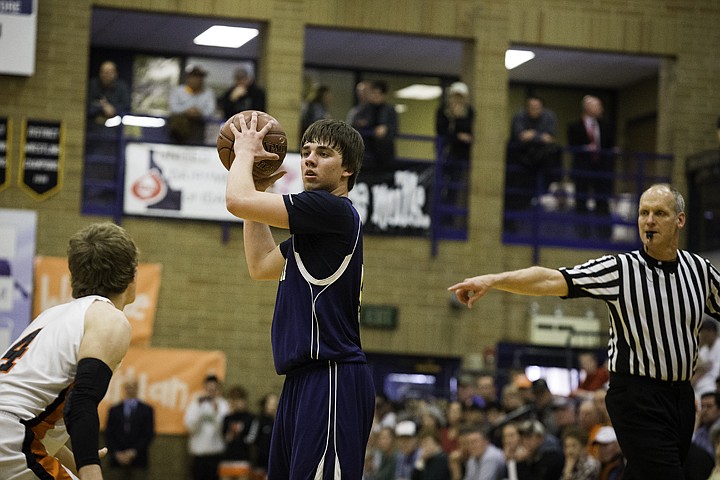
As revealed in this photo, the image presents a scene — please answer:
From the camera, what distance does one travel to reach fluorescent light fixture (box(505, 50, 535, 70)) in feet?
65.9

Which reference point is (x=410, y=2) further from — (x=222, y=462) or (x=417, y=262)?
(x=222, y=462)

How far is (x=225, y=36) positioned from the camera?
19688 mm

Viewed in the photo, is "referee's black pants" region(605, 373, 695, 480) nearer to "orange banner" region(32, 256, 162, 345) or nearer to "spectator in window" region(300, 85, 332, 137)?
"orange banner" region(32, 256, 162, 345)

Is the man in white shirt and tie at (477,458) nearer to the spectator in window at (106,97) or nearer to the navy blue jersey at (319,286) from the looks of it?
the spectator in window at (106,97)

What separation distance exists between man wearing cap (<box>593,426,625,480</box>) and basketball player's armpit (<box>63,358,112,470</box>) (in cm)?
703

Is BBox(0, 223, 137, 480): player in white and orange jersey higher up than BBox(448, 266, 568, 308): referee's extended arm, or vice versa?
BBox(448, 266, 568, 308): referee's extended arm

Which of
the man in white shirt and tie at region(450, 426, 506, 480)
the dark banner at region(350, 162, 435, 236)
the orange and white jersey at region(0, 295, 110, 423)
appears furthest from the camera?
the dark banner at region(350, 162, 435, 236)

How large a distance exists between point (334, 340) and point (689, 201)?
13.9 m

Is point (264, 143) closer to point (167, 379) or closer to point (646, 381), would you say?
point (646, 381)

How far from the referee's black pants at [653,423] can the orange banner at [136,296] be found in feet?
34.1

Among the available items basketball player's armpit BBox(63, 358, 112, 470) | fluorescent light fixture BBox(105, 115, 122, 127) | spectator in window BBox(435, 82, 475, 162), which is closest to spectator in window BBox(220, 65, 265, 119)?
fluorescent light fixture BBox(105, 115, 122, 127)

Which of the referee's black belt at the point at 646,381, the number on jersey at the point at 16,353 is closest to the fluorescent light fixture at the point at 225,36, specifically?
the referee's black belt at the point at 646,381

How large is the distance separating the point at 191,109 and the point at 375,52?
198 inches

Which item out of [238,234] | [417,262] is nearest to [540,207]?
[417,262]
